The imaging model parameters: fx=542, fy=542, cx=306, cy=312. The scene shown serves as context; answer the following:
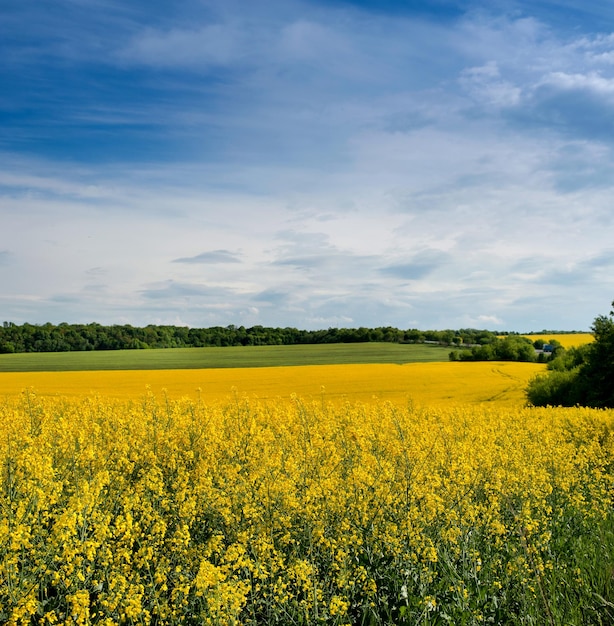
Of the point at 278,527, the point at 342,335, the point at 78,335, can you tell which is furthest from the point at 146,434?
the point at 342,335

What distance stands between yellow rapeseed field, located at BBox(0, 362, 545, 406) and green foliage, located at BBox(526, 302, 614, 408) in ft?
3.91

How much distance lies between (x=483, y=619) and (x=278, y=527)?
1.98m

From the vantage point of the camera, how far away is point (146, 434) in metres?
8.16

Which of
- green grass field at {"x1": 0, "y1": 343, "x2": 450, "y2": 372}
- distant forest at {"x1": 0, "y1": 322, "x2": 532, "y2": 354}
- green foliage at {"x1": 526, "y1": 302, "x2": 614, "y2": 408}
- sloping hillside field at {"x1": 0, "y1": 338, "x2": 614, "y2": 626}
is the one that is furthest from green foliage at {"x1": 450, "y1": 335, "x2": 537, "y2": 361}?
sloping hillside field at {"x1": 0, "y1": 338, "x2": 614, "y2": 626}

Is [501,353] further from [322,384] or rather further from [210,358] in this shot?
[210,358]

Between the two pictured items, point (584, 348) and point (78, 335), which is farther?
point (78, 335)

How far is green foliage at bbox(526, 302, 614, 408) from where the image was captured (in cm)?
2461

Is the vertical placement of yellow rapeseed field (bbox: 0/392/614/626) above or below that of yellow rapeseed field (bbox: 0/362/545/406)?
above

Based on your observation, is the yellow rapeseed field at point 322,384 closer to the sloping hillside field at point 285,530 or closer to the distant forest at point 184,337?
the sloping hillside field at point 285,530

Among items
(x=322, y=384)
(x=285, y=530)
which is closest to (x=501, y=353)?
(x=322, y=384)

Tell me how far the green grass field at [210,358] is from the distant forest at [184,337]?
204 cm

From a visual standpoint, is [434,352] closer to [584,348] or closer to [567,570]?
[584,348]

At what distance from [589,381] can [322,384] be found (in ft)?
43.2

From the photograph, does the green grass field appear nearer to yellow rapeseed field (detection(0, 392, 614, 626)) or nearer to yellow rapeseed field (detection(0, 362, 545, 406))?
yellow rapeseed field (detection(0, 362, 545, 406))
